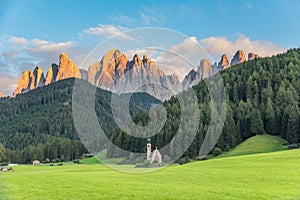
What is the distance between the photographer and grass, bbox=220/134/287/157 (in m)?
71.2

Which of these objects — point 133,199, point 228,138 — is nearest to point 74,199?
point 133,199

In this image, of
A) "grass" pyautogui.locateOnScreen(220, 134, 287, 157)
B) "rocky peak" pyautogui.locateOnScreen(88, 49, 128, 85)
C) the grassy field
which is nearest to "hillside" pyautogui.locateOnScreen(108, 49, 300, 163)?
"grass" pyautogui.locateOnScreen(220, 134, 287, 157)

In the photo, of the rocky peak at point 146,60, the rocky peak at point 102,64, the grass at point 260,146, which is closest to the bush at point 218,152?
the grass at point 260,146

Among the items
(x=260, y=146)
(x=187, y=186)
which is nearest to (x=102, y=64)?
(x=187, y=186)

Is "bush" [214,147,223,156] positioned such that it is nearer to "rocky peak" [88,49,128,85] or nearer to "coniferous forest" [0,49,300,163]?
"coniferous forest" [0,49,300,163]

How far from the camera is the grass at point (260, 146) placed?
7119 centimetres

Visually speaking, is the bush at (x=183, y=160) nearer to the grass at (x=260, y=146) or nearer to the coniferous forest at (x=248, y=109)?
the coniferous forest at (x=248, y=109)

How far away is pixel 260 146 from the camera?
74.4 meters

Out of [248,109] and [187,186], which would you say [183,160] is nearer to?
[248,109]

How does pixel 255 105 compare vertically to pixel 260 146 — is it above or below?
above

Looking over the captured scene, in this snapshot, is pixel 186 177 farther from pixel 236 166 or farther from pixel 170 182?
pixel 236 166

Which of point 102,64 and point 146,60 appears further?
point 146,60

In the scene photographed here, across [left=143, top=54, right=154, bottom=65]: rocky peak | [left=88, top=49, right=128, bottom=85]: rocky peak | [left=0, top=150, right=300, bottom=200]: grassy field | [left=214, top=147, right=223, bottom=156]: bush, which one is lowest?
[left=0, top=150, right=300, bottom=200]: grassy field

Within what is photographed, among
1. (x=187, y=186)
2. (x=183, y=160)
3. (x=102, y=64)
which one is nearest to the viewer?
(x=102, y=64)
